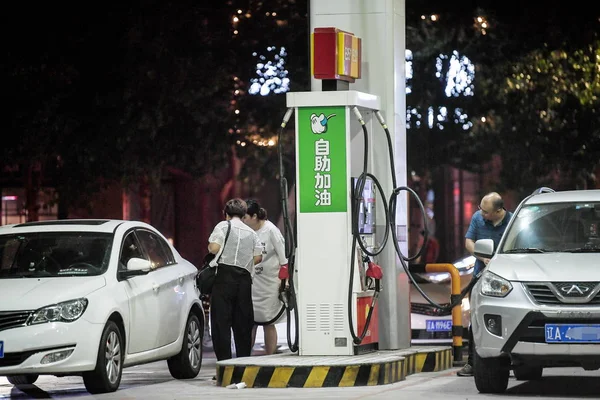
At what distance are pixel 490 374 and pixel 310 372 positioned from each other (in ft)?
5.43

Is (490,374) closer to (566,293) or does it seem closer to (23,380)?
(566,293)

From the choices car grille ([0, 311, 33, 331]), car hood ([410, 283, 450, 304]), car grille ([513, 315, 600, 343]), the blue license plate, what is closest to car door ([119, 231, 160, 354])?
car grille ([0, 311, 33, 331])

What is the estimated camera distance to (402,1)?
49.7ft

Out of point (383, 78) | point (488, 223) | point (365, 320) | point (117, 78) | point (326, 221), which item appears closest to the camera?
point (326, 221)

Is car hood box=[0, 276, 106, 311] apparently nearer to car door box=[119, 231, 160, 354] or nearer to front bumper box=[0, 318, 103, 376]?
front bumper box=[0, 318, 103, 376]

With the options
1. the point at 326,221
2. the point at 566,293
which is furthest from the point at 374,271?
the point at 566,293

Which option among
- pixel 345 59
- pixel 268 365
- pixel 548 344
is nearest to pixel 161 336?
pixel 268 365

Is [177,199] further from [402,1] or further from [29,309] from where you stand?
[29,309]

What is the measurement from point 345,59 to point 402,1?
2.11 meters

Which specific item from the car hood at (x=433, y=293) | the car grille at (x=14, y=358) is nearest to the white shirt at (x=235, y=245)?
the car grille at (x=14, y=358)

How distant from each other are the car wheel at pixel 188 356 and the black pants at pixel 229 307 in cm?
43

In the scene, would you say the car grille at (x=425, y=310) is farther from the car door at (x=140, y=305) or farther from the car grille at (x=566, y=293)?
the car grille at (x=566, y=293)

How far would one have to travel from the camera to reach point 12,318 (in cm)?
1208

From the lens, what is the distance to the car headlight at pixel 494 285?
11.0 metres
